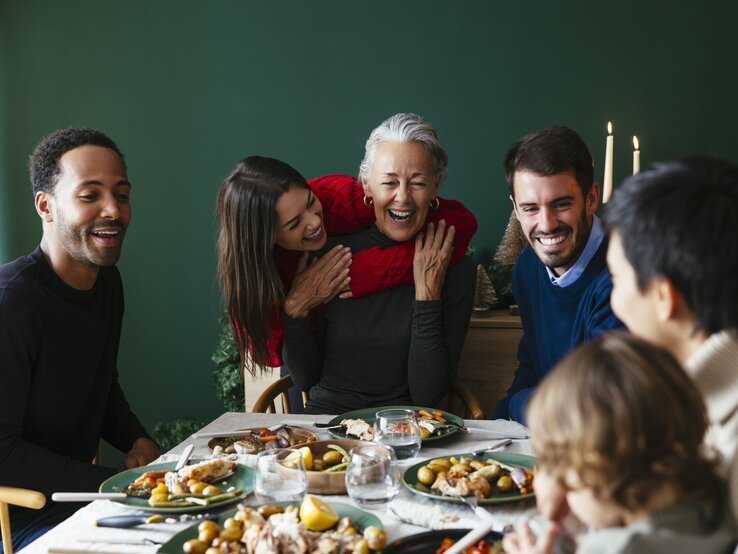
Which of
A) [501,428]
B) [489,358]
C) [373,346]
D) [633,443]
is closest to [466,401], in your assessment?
[373,346]

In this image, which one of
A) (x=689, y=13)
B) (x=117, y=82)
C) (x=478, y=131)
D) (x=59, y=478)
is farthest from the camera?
(x=117, y=82)

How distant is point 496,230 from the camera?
11.9 feet

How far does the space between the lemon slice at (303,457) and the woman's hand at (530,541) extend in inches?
17.7

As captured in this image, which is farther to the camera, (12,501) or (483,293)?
(483,293)

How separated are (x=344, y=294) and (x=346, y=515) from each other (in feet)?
4.09

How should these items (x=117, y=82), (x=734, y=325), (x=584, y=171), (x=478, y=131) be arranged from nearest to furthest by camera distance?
(x=734, y=325) < (x=584, y=171) < (x=478, y=131) < (x=117, y=82)

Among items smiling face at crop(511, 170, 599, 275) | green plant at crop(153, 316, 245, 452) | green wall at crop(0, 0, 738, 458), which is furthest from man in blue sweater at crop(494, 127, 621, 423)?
green plant at crop(153, 316, 245, 452)

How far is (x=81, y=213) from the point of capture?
2.07m

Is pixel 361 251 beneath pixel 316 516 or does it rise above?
above

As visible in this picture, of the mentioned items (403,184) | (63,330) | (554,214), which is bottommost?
(63,330)

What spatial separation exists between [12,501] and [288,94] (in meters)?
2.60

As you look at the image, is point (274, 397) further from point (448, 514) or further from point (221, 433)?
point (448, 514)

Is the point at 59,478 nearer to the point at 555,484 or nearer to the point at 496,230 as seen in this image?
the point at 555,484

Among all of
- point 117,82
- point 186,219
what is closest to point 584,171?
point 186,219
